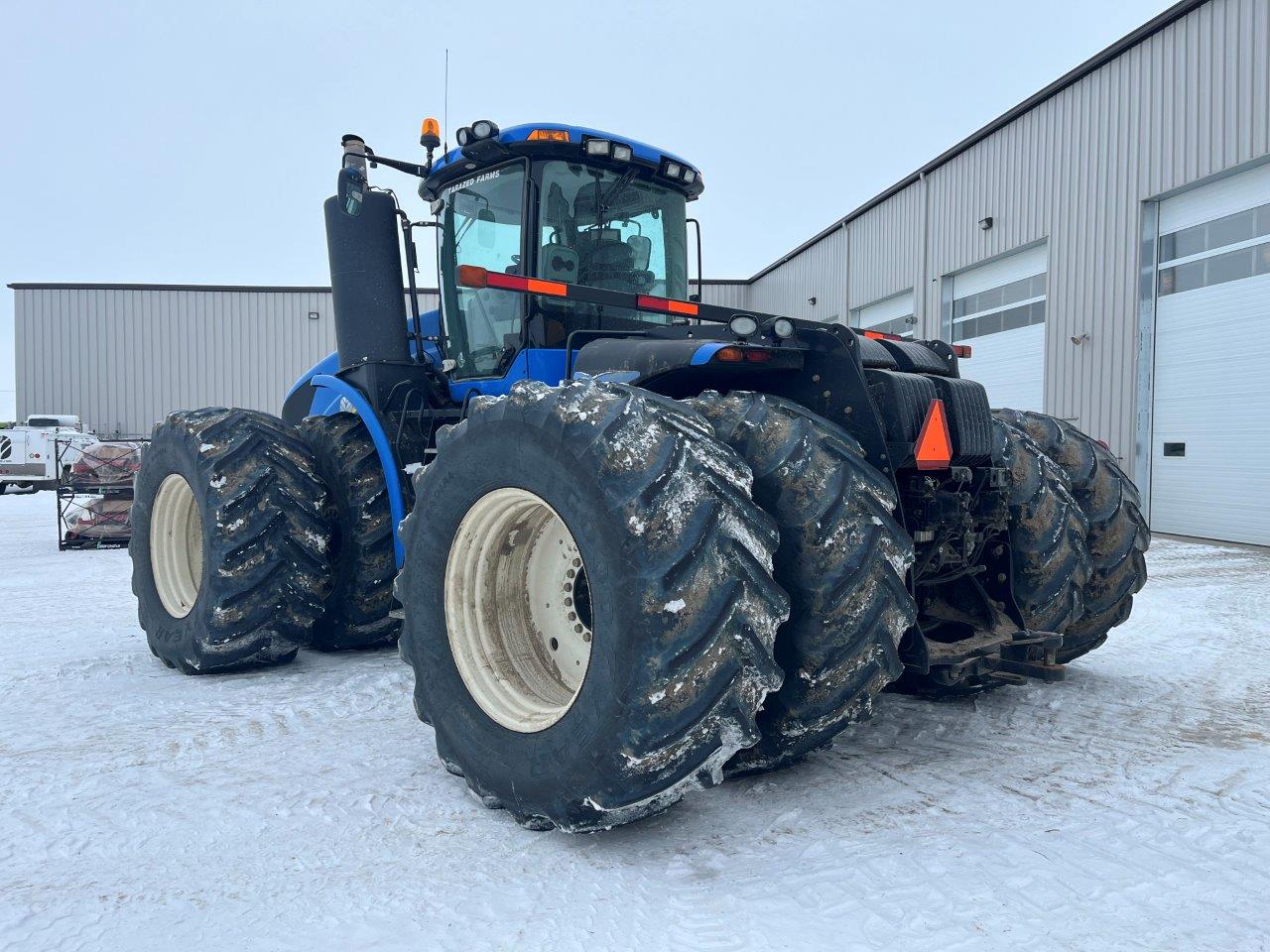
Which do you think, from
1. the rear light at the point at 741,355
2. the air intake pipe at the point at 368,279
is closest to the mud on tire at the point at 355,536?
the air intake pipe at the point at 368,279

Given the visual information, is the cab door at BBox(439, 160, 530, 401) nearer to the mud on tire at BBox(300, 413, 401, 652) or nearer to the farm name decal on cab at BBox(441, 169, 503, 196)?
the farm name decal on cab at BBox(441, 169, 503, 196)

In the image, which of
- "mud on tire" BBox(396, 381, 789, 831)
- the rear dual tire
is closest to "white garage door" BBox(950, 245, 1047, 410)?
the rear dual tire

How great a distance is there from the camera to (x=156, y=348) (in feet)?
90.3

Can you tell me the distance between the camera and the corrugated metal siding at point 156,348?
27.4 meters

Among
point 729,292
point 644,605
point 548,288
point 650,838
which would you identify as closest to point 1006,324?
point 729,292

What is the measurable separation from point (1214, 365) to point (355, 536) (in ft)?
36.2

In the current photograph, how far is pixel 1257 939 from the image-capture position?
206 centimetres

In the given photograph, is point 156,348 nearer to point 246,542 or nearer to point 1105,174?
point 1105,174

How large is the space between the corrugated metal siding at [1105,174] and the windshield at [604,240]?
938 centimetres

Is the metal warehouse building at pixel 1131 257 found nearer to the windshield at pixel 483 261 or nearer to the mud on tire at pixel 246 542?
the windshield at pixel 483 261

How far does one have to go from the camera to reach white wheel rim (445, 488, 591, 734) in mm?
2963

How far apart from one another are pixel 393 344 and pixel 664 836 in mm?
3160

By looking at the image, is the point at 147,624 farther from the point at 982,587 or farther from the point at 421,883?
the point at 982,587

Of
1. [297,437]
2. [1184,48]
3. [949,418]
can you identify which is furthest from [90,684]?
[1184,48]
